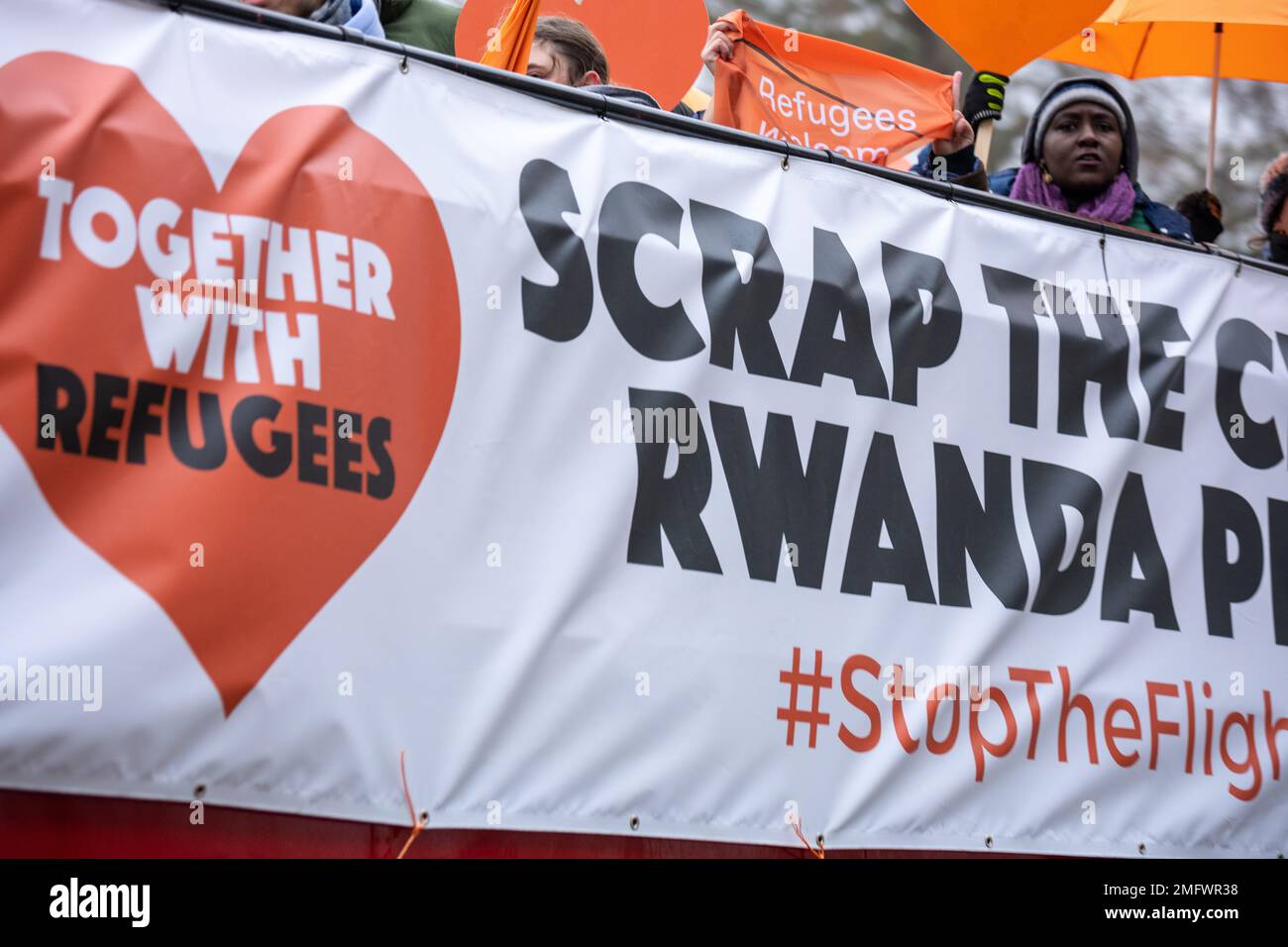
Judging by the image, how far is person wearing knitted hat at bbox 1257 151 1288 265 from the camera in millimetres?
5098

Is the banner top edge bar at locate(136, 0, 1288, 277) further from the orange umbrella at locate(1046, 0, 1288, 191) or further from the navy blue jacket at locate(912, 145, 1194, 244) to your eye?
the orange umbrella at locate(1046, 0, 1288, 191)

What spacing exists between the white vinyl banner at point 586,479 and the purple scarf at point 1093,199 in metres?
0.53

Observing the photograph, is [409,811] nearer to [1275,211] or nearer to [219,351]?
[219,351]

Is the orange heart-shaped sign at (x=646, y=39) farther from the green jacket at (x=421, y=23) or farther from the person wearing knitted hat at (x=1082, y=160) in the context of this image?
the person wearing knitted hat at (x=1082, y=160)

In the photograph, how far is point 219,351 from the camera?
107 inches

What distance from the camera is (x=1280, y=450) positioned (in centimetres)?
411

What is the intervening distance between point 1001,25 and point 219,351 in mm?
2756

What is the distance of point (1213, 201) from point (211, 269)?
12.1 ft

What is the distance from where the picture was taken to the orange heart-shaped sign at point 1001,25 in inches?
175
